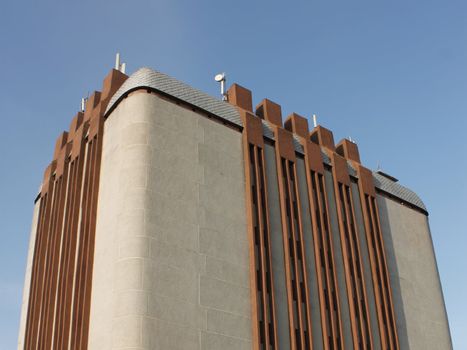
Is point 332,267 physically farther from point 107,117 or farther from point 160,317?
point 107,117

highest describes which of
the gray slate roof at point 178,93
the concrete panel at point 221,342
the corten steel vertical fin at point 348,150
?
the corten steel vertical fin at point 348,150

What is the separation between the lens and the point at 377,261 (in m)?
49.0

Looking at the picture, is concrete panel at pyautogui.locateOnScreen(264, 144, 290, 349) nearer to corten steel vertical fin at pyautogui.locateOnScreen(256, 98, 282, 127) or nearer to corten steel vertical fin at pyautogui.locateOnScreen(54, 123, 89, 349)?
corten steel vertical fin at pyautogui.locateOnScreen(256, 98, 282, 127)

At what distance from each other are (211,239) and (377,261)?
15158mm

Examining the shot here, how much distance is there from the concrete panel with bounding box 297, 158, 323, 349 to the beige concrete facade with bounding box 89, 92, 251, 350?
5222 mm

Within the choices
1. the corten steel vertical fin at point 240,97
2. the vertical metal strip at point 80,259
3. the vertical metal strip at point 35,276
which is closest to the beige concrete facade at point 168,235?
the vertical metal strip at point 80,259

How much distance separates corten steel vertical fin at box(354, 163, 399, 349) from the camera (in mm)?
46219

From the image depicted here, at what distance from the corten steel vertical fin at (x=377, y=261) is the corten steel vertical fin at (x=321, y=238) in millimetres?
4196

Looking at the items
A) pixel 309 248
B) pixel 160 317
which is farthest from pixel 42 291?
pixel 309 248

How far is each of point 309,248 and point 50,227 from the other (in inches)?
711

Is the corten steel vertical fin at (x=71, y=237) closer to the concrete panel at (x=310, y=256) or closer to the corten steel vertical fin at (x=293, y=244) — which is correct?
the corten steel vertical fin at (x=293, y=244)

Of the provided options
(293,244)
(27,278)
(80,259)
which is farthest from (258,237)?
(27,278)

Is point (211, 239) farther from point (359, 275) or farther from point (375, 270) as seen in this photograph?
point (375, 270)

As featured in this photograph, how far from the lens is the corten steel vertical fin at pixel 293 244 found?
134 feet
